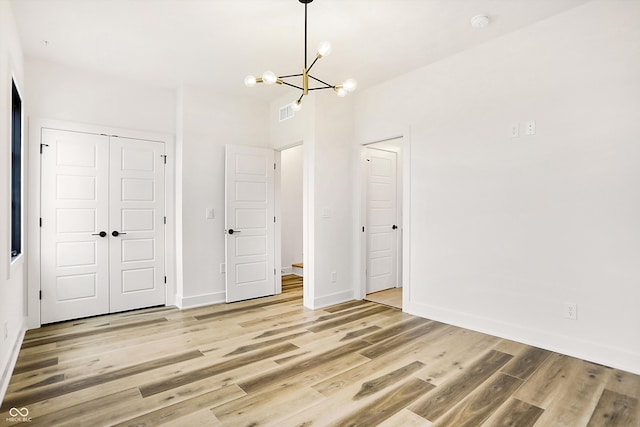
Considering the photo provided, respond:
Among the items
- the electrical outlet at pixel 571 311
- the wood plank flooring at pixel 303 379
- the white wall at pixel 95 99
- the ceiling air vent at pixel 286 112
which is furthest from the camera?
the ceiling air vent at pixel 286 112

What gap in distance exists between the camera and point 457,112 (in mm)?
3535

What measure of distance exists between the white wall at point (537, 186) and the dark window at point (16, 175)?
13.0 ft

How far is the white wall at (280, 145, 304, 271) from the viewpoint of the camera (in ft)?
22.0

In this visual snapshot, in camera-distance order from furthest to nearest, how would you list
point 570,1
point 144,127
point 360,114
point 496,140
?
point 360,114, point 144,127, point 496,140, point 570,1

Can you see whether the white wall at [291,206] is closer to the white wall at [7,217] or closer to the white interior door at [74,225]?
the white interior door at [74,225]

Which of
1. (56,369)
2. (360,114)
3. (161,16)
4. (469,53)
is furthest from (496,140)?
(56,369)

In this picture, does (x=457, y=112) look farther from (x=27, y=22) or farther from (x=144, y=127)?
(x=27, y=22)

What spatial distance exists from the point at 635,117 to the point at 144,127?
481cm

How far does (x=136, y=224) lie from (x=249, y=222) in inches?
54.6

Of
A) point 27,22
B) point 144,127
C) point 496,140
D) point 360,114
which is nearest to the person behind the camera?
point 27,22

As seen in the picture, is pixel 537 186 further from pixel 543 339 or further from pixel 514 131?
pixel 543 339

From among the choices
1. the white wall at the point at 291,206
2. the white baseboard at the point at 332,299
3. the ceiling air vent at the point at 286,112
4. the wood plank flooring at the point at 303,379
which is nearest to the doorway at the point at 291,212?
the white wall at the point at 291,206

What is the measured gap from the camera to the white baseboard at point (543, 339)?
8.33ft

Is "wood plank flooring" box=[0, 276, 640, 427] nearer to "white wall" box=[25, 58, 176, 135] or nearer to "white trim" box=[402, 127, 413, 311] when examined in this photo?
"white trim" box=[402, 127, 413, 311]
